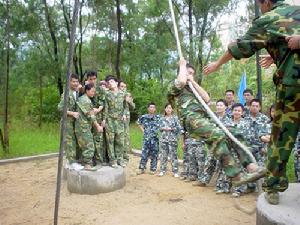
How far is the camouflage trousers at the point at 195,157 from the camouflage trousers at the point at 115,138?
1.24 metres

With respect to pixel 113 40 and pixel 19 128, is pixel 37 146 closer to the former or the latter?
pixel 19 128

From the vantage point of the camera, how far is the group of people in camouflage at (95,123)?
262 inches

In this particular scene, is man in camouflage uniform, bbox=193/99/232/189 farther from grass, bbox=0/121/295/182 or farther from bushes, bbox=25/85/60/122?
bushes, bbox=25/85/60/122

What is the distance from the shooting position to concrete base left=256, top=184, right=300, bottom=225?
3121mm

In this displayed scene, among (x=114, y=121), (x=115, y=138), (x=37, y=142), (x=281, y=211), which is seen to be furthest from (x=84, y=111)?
(x=37, y=142)

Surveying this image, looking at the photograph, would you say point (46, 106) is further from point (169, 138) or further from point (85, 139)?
point (85, 139)

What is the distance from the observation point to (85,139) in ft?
21.7

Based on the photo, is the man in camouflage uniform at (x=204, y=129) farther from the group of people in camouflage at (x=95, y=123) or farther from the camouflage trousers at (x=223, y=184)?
the camouflage trousers at (x=223, y=184)

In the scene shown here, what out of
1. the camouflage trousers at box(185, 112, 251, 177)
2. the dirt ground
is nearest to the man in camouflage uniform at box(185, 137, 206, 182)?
the dirt ground

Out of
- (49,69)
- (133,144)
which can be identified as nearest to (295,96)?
(133,144)

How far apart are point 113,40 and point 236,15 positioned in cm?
542

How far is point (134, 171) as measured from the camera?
8469mm

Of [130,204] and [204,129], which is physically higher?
[204,129]

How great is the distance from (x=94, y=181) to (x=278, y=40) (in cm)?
440
